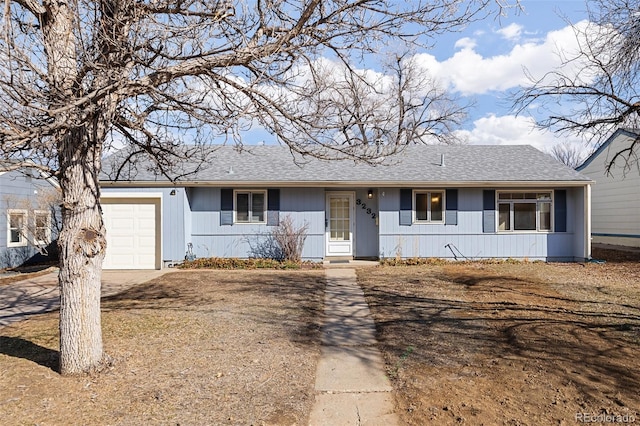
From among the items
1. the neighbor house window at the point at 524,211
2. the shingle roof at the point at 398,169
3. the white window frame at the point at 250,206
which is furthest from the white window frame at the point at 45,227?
the neighbor house window at the point at 524,211

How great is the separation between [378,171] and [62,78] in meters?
10.8

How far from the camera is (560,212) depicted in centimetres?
1325

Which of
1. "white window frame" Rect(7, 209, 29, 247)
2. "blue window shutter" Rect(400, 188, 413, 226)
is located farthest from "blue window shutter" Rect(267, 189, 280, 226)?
"white window frame" Rect(7, 209, 29, 247)

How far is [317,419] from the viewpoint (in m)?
3.39

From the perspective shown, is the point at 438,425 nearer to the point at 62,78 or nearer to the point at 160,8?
the point at 62,78

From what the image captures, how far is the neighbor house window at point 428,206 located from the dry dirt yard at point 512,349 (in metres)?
4.11

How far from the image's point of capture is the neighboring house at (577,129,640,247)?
16.8m

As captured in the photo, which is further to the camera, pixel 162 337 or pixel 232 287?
pixel 232 287

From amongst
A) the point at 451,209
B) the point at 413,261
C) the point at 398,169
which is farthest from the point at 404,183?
the point at 413,261

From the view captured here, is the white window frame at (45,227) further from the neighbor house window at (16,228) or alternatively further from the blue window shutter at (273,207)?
the blue window shutter at (273,207)

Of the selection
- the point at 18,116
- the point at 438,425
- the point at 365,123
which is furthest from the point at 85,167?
the point at 438,425

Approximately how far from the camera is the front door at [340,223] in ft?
45.3

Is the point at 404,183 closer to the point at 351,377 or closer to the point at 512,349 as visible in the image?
the point at 512,349

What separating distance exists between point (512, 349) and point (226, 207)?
9865 millimetres
